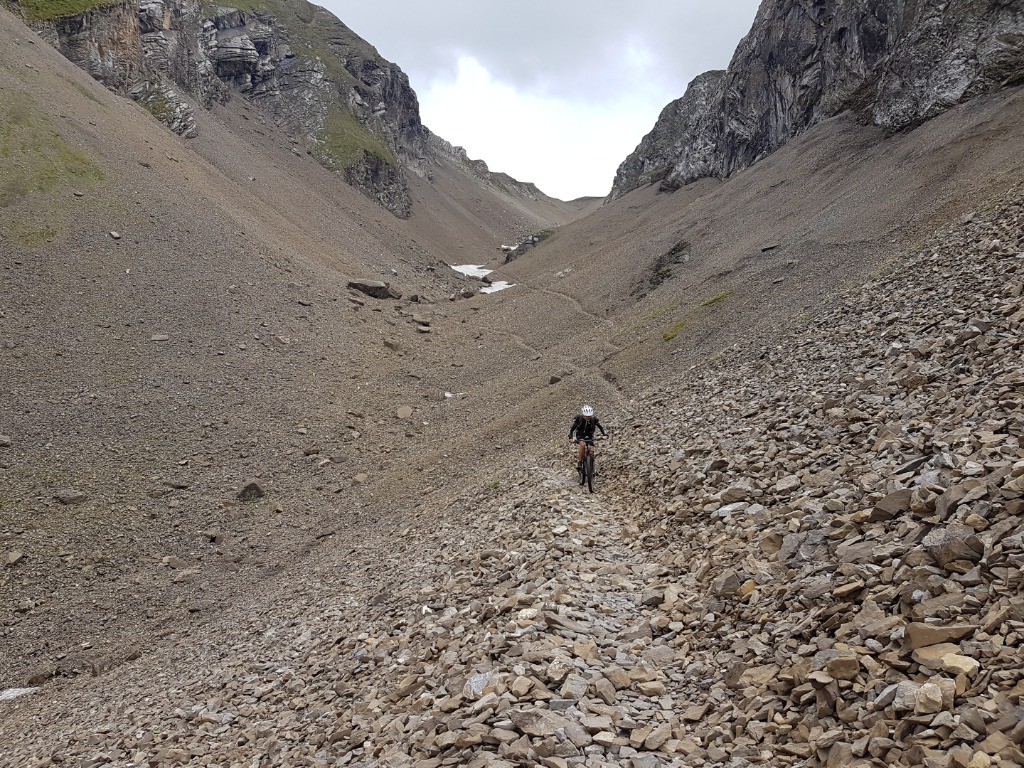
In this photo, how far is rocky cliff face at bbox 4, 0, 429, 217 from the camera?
6247 cm

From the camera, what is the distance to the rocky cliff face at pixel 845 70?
4322 cm

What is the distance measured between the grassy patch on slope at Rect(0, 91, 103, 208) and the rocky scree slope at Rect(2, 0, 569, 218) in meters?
23.4

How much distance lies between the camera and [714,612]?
8.92m

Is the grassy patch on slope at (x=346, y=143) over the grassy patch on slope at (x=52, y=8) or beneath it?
over

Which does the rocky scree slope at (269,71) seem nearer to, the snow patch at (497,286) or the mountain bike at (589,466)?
the snow patch at (497,286)

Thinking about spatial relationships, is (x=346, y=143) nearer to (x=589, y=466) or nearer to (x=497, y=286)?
(x=497, y=286)

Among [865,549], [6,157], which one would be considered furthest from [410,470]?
[6,157]

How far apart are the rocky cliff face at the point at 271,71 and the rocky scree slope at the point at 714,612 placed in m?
68.1

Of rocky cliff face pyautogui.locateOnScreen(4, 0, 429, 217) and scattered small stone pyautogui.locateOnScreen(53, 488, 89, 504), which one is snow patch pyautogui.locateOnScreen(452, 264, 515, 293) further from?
scattered small stone pyautogui.locateOnScreen(53, 488, 89, 504)

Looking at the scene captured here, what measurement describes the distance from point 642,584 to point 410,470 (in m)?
16.4

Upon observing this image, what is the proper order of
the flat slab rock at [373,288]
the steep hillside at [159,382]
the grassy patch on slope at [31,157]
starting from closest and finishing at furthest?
the steep hillside at [159,382]
the grassy patch on slope at [31,157]
the flat slab rock at [373,288]

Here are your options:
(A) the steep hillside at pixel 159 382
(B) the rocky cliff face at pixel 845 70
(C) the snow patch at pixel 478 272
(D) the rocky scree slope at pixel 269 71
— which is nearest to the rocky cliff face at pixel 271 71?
(D) the rocky scree slope at pixel 269 71

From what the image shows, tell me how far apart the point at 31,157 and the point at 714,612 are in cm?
4680

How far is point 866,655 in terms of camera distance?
648 centimetres
